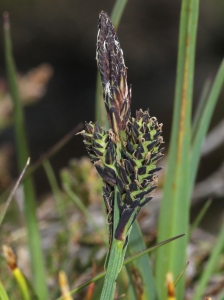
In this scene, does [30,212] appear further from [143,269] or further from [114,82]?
[114,82]

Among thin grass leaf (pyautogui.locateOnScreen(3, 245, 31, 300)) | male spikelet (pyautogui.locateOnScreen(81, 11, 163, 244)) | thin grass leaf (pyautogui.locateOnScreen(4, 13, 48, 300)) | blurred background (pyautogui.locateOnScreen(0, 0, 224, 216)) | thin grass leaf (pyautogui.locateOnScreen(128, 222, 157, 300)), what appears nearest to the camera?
male spikelet (pyautogui.locateOnScreen(81, 11, 163, 244))

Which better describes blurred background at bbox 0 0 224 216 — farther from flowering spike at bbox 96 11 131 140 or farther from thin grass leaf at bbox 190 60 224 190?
flowering spike at bbox 96 11 131 140

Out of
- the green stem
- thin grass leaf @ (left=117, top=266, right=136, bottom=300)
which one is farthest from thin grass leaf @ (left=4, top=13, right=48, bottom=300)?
the green stem

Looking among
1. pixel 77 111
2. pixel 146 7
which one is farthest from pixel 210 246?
pixel 146 7

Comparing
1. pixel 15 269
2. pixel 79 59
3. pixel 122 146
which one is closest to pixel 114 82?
pixel 122 146

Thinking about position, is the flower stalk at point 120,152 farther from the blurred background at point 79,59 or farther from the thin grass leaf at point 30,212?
the blurred background at point 79,59


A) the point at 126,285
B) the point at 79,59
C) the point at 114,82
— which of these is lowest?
the point at 126,285
